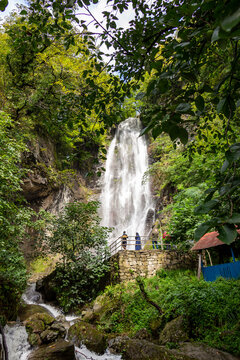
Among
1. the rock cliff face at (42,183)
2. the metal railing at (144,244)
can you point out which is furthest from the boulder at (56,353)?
the rock cliff face at (42,183)

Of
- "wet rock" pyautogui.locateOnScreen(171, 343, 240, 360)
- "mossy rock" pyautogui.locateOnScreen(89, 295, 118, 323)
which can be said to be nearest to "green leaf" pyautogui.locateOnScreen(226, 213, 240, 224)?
"wet rock" pyautogui.locateOnScreen(171, 343, 240, 360)

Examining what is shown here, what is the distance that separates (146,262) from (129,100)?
7289mm

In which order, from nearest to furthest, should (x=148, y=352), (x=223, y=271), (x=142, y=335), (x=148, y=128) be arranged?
(x=148, y=128) < (x=148, y=352) < (x=142, y=335) < (x=223, y=271)

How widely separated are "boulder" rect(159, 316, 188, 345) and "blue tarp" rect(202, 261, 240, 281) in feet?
8.19

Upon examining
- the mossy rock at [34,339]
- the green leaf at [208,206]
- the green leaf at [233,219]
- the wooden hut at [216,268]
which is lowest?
the mossy rock at [34,339]

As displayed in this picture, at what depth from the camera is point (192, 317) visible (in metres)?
5.42

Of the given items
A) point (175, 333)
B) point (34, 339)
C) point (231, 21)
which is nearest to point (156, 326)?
point (175, 333)

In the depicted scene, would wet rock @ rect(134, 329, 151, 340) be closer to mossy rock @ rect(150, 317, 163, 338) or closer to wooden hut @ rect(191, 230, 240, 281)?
mossy rock @ rect(150, 317, 163, 338)

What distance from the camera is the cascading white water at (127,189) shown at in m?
18.5

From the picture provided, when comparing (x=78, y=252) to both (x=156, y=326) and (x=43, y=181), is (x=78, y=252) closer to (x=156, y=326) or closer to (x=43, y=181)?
(x=156, y=326)

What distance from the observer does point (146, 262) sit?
10227 millimetres

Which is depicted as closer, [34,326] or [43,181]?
[34,326]

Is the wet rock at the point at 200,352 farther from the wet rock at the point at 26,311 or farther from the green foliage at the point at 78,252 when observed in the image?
the wet rock at the point at 26,311

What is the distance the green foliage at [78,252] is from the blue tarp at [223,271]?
14.4ft
